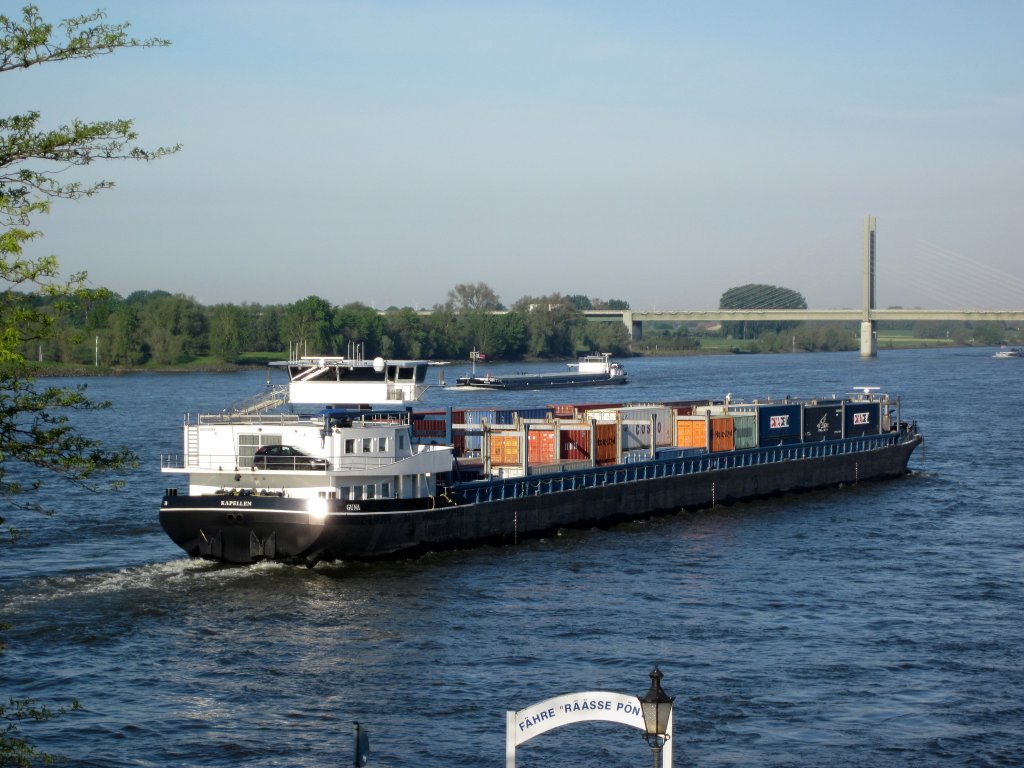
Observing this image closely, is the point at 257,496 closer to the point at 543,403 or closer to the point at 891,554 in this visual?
the point at 891,554

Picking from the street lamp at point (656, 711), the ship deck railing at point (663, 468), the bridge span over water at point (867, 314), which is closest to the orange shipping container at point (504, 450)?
the ship deck railing at point (663, 468)

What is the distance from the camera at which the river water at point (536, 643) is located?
72.1 feet

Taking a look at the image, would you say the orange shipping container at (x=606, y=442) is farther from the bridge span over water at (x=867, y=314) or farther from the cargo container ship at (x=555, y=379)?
the bridge span over water at (x=867, y=314)

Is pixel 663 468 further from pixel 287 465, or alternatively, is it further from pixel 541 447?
pixel 287 465

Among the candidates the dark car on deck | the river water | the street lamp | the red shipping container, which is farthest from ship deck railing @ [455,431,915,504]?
the street lamp

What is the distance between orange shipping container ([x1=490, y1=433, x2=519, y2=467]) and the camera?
4356cm

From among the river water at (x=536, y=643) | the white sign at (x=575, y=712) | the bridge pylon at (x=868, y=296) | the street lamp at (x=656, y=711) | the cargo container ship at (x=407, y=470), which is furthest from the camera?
the bridge pylon at (x=868, y=296)

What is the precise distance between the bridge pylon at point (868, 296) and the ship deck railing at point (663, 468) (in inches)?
4920

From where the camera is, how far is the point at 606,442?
46531 mm

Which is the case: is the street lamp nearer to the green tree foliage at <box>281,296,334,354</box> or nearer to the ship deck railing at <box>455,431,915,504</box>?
the ship deck railing at <box>455,431,915,504</box>

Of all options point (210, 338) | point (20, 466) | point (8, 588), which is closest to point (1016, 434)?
point (20, 466)

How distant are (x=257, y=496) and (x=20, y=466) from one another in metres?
31.9

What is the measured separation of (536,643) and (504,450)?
52.6 ft

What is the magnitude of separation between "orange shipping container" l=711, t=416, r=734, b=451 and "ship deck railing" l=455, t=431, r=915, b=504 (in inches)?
29.2
